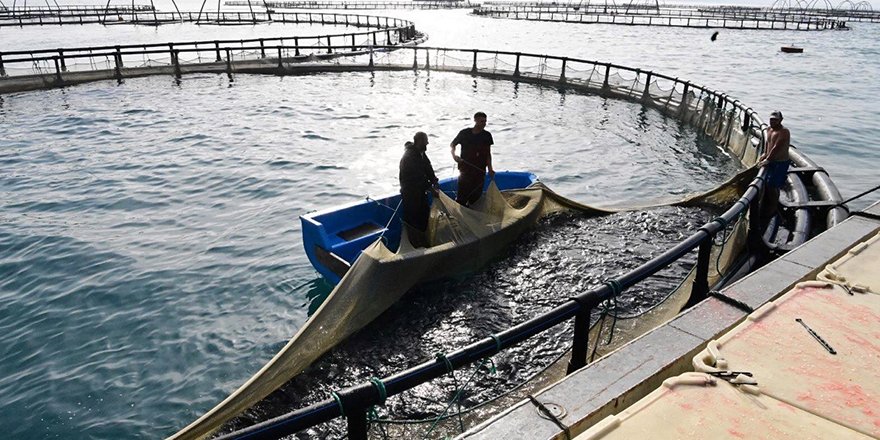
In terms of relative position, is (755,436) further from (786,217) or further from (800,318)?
(786,217)

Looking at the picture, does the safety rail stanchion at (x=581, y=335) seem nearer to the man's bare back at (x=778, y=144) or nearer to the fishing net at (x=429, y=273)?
the fishing net at (x=429, y=273)

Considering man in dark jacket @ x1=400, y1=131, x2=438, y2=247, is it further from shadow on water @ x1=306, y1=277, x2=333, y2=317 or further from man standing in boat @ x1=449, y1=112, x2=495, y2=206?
shadow on water @ x1=306, y1=277, x2=333, y2=317

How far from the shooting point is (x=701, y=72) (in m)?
43.0

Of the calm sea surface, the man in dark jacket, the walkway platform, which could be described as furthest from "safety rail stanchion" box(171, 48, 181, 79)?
the walkway platform

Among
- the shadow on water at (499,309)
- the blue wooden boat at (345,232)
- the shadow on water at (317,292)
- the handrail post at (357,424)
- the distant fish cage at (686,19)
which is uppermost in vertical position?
the distant fish cage at (686,19)

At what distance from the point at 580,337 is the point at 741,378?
1.36m

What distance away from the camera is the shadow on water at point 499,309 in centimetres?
686

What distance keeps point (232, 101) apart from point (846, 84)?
130 ft

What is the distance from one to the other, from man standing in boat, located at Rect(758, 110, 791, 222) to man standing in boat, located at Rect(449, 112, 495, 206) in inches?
199

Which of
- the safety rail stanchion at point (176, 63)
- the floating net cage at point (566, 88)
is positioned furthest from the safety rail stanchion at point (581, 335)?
the safety rail stanchion at point (176, 63)

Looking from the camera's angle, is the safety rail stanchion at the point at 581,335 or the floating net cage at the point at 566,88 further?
the floating net cage at the point at 566,88

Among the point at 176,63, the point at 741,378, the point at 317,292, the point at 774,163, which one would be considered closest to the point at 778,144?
the point at 774,163

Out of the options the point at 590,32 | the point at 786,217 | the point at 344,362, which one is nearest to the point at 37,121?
the point at 344,362

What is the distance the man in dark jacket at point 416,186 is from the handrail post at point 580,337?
4.72 meters
